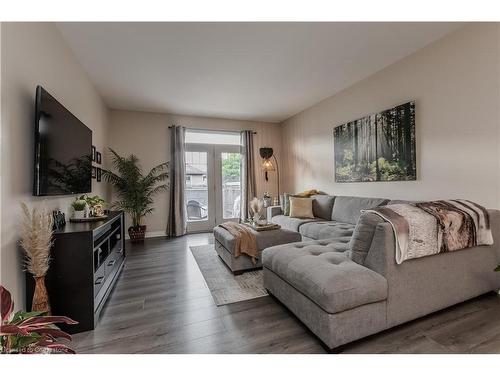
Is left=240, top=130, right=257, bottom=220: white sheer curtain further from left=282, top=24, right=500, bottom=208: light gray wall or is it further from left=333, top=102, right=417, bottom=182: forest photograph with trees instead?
left=282, top=24, right=500, bottom=208: light gray wall

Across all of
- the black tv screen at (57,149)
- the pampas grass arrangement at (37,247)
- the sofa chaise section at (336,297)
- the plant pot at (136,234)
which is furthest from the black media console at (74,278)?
the plant pot at (136,234)

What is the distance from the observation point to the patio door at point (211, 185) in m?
5.07

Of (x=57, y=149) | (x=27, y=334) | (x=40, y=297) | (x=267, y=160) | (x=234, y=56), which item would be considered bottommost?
(x=40, y=297)

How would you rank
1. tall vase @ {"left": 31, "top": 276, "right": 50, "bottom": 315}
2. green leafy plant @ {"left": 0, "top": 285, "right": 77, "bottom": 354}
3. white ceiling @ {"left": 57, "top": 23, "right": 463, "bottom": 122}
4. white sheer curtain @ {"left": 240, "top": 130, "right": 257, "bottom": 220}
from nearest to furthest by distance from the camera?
green leafy plant @ {"left": 0, "top": 285, "right": 77, "bottom": 354} → tall vase @ {"left": 31, "top": 276, "right": 50, "bottom": 315} → white ceiling @ {"left": 57, "top": 23, "right": 463, "bottom": 122} → white sheer curtain @ {"left": 240, "top": 130, "right": 257, "bottom": 220}

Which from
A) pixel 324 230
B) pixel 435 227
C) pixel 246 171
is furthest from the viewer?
pixel 246 171

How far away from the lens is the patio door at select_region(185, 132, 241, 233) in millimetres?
5071

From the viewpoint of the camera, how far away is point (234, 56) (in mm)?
2701

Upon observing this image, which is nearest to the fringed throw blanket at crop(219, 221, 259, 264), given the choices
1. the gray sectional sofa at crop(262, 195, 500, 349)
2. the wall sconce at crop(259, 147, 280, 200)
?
the gray sectional sofa at crop(262, 195, 500, 349)

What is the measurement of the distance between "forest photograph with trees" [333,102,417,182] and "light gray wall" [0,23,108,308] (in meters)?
3.70

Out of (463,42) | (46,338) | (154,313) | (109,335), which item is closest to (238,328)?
(154,313)

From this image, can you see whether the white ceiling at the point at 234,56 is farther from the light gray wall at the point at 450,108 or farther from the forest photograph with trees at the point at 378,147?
the forest photograph with trees at the point at 378,147

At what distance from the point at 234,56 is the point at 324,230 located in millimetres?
2435

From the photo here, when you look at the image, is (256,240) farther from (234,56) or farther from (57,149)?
(234,56)

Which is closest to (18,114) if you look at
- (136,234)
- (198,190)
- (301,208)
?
(136,234)
